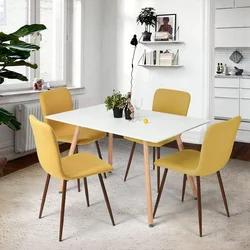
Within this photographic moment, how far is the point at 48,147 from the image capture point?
2.47 meters

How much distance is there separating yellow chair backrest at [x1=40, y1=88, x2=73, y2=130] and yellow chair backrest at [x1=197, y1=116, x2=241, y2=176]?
1700 mm

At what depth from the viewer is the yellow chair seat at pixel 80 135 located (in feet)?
11.6

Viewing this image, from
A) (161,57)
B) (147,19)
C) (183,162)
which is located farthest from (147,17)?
(183,162)

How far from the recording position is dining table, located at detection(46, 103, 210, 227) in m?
2.72

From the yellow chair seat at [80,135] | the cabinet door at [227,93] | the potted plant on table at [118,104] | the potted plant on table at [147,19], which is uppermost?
the potted plant on table at [147,19]

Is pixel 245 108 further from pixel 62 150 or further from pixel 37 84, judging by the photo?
pixel 37 84

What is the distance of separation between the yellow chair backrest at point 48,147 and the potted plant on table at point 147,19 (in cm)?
342

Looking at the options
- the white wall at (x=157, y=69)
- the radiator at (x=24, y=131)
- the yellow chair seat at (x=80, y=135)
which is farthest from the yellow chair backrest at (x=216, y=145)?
the white wall at (x=157, y=69)

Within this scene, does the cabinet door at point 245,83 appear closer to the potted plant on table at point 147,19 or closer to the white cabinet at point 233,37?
the white cabinet at point 233,37

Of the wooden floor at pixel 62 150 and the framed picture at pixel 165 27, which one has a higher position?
A: the framed picture at pixel 165 27

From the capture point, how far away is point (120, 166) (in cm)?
426

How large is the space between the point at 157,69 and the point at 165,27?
0.65 metres

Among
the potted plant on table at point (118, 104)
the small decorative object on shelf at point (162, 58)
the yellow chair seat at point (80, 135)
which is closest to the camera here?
the potted plant on table at point (118, 104)

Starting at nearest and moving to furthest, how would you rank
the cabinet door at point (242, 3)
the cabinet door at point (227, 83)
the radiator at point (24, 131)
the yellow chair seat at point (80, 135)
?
the yellow chair seat at point (80, 135), the radiator at point (24, 131), the cabinet door at point (242, 3), the cabinet door at point (227, 83)
